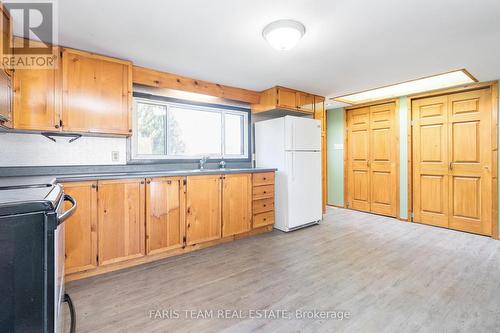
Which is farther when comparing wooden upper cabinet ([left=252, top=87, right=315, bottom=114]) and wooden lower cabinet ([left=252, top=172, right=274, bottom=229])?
wooden upper cabinet ([left=252, top=87, right=315, bottom=114])

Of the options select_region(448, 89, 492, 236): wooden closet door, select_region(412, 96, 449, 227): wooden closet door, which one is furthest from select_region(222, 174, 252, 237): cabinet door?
select_region(448, 89, 492, 236): wooden closet door

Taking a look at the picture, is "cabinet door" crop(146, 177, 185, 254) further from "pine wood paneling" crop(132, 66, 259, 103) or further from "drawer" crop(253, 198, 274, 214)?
"pine wood paneling" crop(132, 66, 259, 103)

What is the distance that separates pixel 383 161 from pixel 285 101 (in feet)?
7.76

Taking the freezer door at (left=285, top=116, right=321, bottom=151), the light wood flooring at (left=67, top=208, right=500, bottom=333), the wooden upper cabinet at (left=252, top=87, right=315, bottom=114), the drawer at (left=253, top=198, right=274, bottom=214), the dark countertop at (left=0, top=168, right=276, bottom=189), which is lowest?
the light wood flooring at (left=67, top=208, right=500, bottom=333)

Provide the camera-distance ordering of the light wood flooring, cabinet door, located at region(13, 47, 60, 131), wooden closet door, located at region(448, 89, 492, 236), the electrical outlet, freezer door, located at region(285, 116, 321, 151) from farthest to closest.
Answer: freezer door, located at region(285, 116, 321, 151), wooden closet door, located at region(448, 89, 492, 236), the electrical outlet, cabinet door, located at region(13, 47, 60, 131), the light wood flooring

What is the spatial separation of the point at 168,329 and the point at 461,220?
434 centimetres

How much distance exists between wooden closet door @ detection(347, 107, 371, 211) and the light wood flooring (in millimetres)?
1783

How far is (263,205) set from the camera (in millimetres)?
3590

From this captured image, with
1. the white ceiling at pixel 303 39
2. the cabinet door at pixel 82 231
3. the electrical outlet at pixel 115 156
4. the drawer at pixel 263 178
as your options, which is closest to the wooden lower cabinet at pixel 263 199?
the drawer at pixel 263 178

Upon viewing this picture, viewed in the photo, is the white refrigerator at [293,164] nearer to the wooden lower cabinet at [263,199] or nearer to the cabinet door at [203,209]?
the wooden lower cabinet at [263,199]

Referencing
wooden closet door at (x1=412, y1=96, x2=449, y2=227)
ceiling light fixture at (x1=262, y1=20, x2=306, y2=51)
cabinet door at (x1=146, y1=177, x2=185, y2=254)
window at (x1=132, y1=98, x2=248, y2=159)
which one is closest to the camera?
ceiling light fixture at (x1=262, y1=20, x2=306, y2=51)

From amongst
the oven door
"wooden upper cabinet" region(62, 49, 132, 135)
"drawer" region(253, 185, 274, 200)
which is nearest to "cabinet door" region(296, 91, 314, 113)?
"drawer" region(253, 185, 274, 200)

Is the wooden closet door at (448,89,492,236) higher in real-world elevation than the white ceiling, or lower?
lower

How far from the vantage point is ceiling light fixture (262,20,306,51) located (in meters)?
1.95
